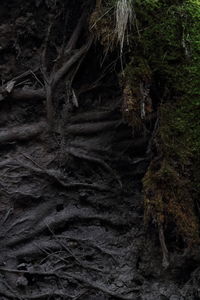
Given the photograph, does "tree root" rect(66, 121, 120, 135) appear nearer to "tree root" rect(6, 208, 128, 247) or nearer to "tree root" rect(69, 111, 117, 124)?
"tree root" rect(69, 111, 117, 124)

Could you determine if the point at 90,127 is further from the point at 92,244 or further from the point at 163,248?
the point at 163,248

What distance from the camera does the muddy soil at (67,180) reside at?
2625 mm

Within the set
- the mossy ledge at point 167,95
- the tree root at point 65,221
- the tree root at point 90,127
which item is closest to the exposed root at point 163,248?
the mossy ledge at point 167,95

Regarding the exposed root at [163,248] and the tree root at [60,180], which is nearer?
the exposed root at [163,248]

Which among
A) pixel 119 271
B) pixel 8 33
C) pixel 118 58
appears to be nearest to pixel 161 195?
pixel 119 271

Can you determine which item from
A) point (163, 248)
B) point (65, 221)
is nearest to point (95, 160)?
point (65, 221)

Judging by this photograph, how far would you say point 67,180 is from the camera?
2.79m

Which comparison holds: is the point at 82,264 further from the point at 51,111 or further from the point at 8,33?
the point at 8,33

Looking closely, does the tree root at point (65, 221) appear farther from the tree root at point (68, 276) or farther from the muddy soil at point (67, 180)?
the tree root at point (68, 276)

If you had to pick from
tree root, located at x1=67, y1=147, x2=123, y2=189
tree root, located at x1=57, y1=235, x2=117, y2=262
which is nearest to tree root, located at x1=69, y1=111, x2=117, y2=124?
tree root, located at x1=67, y1=147, x2=123, y2=189

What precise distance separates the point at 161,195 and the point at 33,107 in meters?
1.12

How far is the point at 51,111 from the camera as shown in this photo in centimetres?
279

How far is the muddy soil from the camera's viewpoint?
8.61 ft

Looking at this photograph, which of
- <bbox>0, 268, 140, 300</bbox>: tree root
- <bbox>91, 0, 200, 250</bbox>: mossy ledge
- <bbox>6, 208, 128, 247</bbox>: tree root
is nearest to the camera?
<bbox>91, 0, 200, 250</bbox>: mossy ledge
